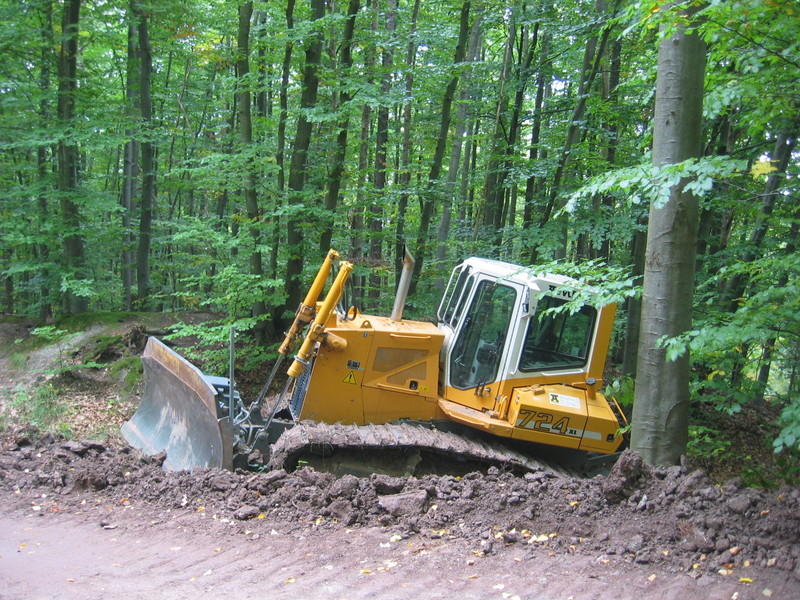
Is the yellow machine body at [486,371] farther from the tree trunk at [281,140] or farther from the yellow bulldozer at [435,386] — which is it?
the tree trunk at [281,140]

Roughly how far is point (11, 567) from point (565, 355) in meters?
4.87

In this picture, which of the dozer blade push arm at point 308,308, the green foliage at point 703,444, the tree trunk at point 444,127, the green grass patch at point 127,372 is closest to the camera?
the green foliage at point 703,444

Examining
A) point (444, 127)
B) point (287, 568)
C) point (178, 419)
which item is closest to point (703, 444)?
point (287, 568)

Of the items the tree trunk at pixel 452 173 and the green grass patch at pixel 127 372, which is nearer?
the green grass patch at pixel 127 372

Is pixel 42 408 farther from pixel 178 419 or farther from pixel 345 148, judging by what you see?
pixel 345 148

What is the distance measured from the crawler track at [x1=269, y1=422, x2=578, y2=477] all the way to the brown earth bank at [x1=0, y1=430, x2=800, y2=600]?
1.05 feet

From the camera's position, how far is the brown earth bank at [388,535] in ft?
11.0

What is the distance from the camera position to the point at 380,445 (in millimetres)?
5570

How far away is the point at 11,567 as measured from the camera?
146 inches

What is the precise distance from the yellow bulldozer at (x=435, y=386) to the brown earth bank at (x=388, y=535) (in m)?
0.55

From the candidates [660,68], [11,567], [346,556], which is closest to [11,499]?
[11,567]

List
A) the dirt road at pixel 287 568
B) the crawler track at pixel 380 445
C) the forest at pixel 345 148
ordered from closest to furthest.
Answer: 1. the dirt road at pixel 287 568
2. the crawler track at pixel 380 445
3. the forest at pixel 345 148

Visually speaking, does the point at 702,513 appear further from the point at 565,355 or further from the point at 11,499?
the point at 11,499

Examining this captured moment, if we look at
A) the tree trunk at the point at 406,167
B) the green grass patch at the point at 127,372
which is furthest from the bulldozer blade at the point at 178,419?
the tree trunk at the point at 406,167
